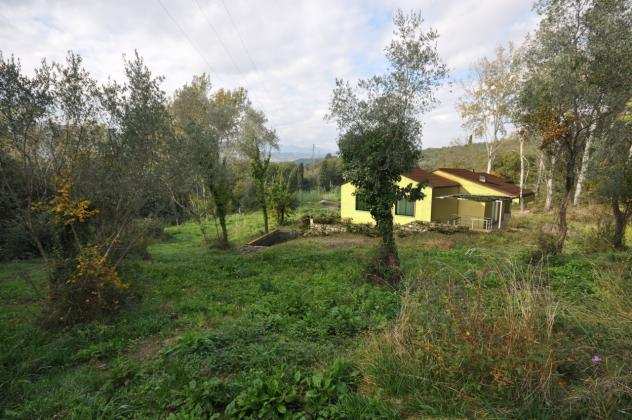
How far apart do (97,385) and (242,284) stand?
5023 millimetres

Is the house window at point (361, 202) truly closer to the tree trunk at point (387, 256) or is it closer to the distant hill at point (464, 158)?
the tree trunk at point (387, 256)

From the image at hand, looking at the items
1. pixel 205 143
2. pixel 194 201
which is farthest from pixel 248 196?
pixel 205 143

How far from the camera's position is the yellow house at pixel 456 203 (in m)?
20.0

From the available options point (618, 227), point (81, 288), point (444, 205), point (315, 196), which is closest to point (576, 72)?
point (618, 227)

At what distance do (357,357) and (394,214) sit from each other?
1864cm

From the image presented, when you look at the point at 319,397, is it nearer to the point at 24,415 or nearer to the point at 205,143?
the point at 24,415

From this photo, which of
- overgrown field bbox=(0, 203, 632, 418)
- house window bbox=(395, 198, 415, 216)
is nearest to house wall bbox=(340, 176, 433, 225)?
house window bbox=(395, 198, 415, 216)

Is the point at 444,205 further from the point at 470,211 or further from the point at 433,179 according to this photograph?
the point at 470,211

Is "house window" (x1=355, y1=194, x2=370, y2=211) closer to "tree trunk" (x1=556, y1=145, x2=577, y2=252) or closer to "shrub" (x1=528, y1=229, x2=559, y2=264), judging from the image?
"shrub" (x1=528, y1=229, x2=559, y2=264)

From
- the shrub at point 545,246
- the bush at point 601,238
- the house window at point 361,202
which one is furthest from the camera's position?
the bush at point 601,238

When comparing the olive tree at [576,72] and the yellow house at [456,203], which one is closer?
the olive tree at [576,72]

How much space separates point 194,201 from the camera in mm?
20359

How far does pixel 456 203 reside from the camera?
71.9 feet

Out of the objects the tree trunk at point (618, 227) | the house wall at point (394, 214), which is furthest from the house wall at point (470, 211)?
the tree trunk at point (618, 227)
